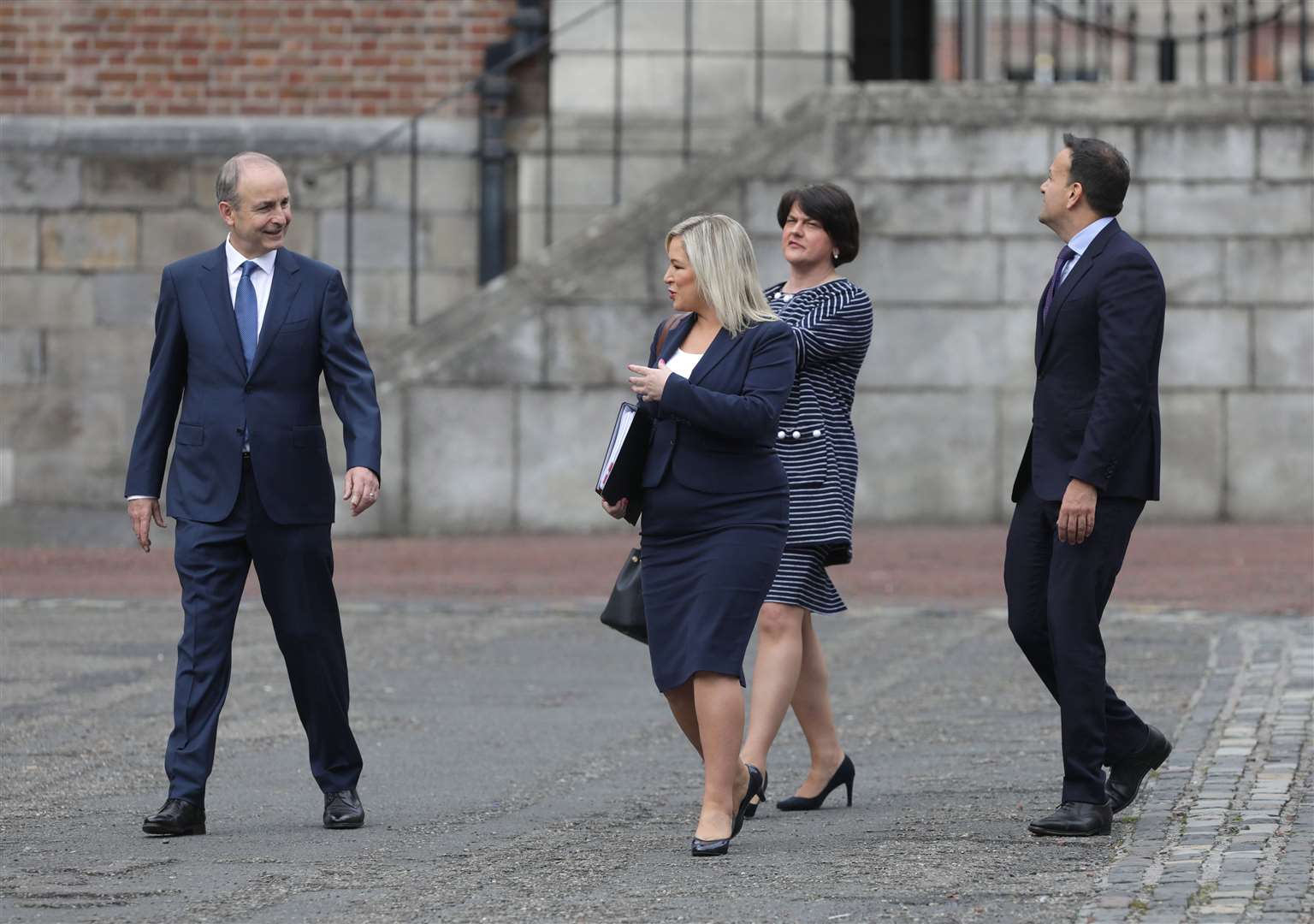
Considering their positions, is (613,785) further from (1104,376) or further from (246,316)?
(1104,376)

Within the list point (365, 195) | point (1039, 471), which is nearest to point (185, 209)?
point (365, 195)

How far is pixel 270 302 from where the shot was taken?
607 cm

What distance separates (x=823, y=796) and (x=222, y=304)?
2054 millimetres

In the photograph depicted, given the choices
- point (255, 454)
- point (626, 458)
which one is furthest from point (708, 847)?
point (255, 454)

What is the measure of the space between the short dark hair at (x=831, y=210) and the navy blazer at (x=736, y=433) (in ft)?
2.23

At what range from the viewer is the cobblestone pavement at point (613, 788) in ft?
16.3

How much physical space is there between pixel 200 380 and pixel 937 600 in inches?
226

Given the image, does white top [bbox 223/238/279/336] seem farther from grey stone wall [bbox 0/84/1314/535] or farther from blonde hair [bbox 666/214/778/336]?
grey stone wall [bbox 0/84/1314/535]

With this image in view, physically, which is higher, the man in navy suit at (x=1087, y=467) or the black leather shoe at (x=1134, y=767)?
the man in navy suit at (x=1087, y=467)

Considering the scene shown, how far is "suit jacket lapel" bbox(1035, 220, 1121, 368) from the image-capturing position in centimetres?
573

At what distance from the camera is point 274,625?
6090mm

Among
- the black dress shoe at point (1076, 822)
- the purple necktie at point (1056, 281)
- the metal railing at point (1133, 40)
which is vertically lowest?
the black dress shoe at point (1076, 822)

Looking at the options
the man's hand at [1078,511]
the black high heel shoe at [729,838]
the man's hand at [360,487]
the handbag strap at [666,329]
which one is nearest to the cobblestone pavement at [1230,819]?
the man's hand at [1078,511]

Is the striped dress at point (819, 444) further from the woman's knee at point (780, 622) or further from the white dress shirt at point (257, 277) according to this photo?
the white dress shirt at point (257, 277)
